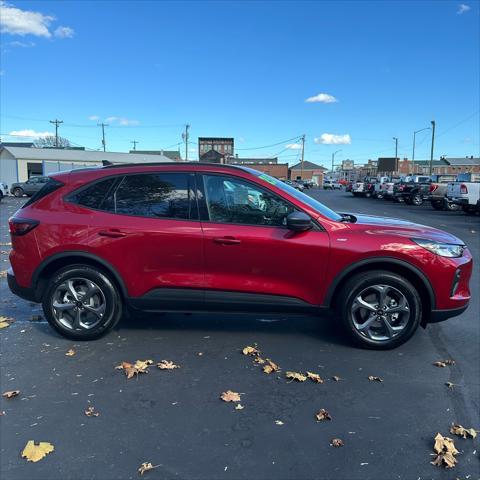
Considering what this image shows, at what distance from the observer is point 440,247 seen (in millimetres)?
4203

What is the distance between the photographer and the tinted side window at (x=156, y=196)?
14.3ft

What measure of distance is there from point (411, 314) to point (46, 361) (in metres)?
3.44

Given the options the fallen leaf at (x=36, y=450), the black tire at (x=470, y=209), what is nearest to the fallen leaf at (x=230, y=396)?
the fallen leaf at (x=36, y=450)

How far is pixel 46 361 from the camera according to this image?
4.11 metres

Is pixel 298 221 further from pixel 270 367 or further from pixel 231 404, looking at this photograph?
pixel 231 404

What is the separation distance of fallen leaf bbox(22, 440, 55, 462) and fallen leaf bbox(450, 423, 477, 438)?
266 centimetres

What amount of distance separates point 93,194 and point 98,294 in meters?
1.01

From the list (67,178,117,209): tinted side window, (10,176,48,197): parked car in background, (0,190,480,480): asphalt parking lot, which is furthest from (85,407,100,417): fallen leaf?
(10,176,48,197): parked car in background

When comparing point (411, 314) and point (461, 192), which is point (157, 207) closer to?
point (411, 314)

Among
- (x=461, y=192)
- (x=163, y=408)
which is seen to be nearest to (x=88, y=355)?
(x=163, y=408)

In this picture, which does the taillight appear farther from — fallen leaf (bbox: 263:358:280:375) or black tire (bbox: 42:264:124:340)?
fallen leaf (bbox: 263:358:280:375)

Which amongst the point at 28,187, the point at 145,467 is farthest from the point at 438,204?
the point at 28,187

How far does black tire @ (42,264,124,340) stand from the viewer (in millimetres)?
4387

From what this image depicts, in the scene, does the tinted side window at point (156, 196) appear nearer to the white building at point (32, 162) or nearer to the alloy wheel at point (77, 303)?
the alloy wheel at point (77, 303)
